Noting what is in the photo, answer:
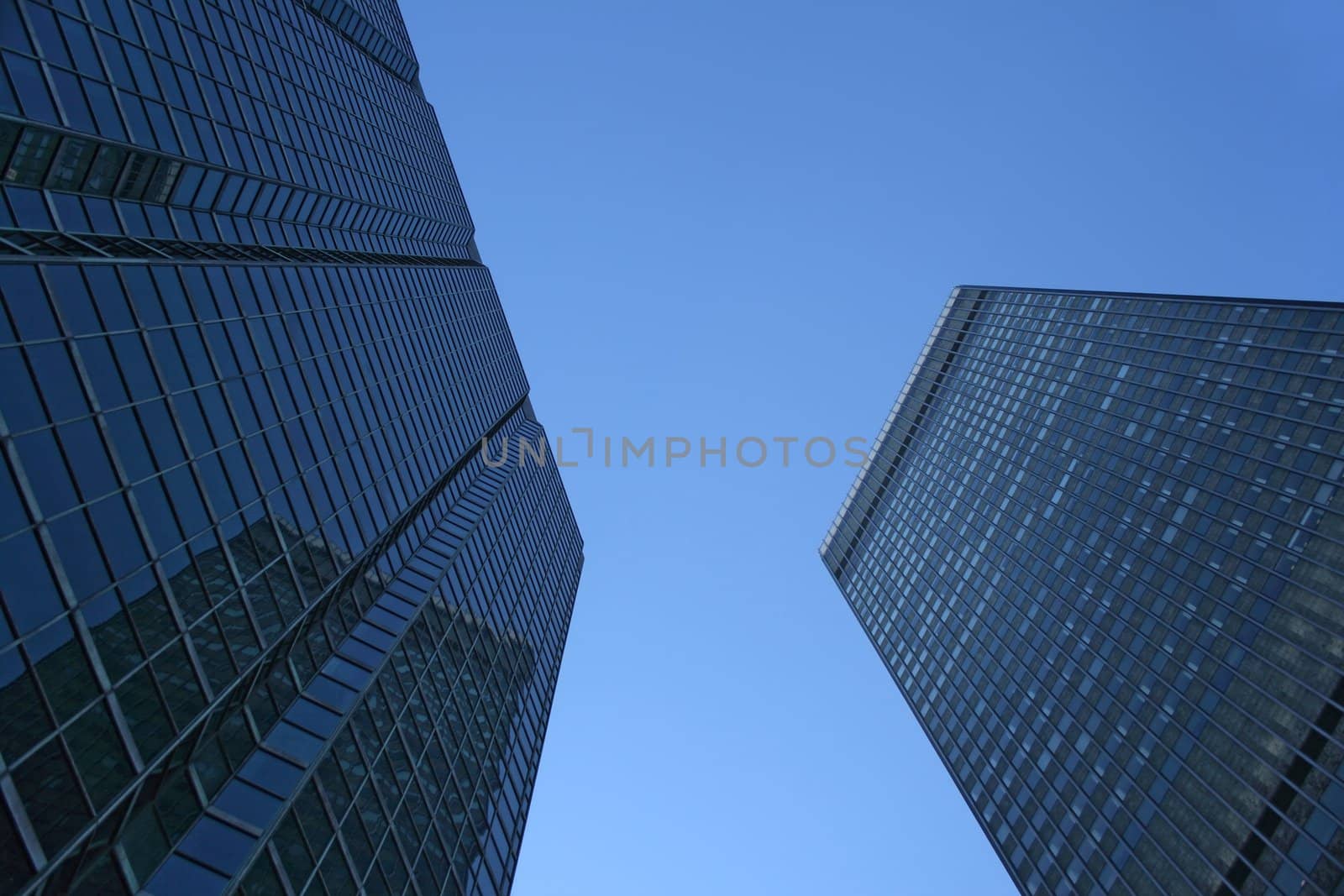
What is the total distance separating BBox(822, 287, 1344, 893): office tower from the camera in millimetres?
48750

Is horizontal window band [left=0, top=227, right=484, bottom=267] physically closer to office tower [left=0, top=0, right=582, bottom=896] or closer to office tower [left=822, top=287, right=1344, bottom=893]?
office tower [left=0, top=0, right=582, bottom=896]

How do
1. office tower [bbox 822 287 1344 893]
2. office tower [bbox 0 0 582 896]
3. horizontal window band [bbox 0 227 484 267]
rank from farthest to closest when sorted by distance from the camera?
office tower [bbox 822 287 1344 893]
horizontal window band [bbox 0 227 484 267]
office tower [bbox 0 0 582 896]

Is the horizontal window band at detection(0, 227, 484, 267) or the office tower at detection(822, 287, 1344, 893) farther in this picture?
the office tower at detection(822, 287, 1344, 893)

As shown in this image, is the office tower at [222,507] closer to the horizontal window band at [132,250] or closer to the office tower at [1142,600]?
the horizontal window band at [132,250]

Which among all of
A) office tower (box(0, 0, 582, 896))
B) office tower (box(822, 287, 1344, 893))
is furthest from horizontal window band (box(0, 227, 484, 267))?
office tower (box(822, 287, 1344, 893))

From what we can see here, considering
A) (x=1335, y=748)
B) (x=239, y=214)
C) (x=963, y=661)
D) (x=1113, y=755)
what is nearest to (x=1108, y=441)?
(x=963, y=661)

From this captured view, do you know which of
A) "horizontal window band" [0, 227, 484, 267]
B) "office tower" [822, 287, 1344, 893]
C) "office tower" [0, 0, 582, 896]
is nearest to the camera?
"office tower" [0, 0, 582, 896]

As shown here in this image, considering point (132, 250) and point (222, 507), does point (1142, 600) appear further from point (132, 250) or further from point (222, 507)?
point (132, 250)

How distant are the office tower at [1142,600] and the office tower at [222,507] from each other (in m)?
38.8

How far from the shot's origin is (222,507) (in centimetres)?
2666

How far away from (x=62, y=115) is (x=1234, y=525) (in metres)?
68.7

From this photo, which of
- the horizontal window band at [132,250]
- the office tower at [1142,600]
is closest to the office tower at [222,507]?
the horizontal window band at [132,250]

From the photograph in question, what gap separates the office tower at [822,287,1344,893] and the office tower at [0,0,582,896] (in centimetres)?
3879

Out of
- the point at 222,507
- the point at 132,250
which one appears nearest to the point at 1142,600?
the point at 222,507
